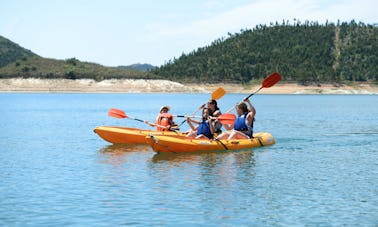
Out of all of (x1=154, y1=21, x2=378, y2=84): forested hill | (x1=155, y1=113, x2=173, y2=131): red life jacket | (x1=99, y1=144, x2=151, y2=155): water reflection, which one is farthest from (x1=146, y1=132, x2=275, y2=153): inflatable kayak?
(x1=154, y1=21, x2=378, y2=84): forested hill

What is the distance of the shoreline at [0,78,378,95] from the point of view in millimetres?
155500

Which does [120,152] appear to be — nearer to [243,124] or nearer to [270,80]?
[243,124]

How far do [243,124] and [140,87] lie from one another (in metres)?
138

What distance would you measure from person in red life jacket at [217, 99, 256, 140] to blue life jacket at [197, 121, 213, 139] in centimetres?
66

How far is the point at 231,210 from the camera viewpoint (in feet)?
46.0

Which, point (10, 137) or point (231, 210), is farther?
point (10, 137)

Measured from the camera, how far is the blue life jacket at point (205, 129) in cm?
2427

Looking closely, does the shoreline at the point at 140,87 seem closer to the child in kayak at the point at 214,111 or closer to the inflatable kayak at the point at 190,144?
the child in kayak at the point at 214,111

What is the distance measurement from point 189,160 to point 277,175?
3.98 metres

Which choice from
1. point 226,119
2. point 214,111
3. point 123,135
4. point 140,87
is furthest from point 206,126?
point 140,87

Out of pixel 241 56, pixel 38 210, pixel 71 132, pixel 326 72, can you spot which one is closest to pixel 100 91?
pixel 241 56

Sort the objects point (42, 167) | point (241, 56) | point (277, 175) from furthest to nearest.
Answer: point (241, 56) → point (42, 167) → point (277, 175)

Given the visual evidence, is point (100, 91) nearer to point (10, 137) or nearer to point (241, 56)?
point (241, 56)

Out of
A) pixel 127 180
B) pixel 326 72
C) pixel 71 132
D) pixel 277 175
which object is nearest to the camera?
pixel 127 180
